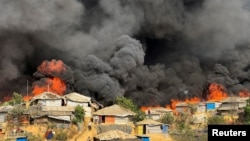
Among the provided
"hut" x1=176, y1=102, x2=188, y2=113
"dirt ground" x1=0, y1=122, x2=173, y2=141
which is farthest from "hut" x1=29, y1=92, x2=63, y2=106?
"hut" x1=176, y1=102, x2=188, y2=113

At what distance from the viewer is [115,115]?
36.8m

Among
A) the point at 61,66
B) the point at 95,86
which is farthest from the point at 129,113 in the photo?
the point at 61,66

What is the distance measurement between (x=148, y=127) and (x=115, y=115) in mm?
3344

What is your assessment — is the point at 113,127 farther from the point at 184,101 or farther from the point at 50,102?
the point at 184,101

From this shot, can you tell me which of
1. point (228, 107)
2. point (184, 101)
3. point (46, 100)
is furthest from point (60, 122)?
point (184, 101)

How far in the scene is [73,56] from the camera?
52.2 meters

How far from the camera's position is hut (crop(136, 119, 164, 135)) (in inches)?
1372

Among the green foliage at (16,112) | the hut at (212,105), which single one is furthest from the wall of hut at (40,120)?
the hut at (212,105)

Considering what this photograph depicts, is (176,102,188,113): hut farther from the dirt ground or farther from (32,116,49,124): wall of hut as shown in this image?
(32,116,49,124): wall of hut

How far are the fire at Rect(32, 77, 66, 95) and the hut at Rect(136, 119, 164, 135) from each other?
13874mm

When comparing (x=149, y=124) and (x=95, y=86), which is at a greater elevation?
(x=95, y=86)

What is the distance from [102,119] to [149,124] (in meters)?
4.76

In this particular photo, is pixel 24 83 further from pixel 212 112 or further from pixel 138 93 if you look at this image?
pixel 212 112

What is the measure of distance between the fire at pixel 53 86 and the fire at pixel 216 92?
1836 centimetres
